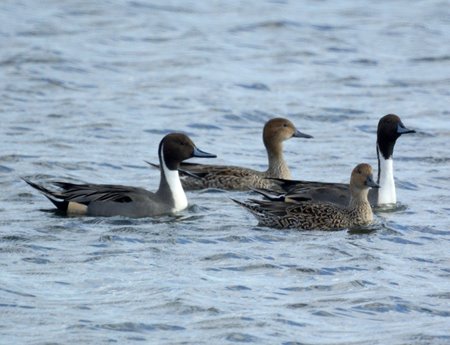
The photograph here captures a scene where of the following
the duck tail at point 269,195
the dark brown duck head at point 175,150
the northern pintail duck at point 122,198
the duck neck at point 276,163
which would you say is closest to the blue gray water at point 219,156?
the northern pintail duck at point 122,198

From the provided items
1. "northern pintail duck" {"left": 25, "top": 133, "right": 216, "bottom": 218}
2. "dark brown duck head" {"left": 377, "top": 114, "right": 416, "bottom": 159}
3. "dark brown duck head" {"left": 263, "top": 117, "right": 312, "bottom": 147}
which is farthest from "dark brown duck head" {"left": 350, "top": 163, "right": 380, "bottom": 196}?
"dark brown duck head" {"left": 263, "top": 117, "right": 312, "bottom": 147}

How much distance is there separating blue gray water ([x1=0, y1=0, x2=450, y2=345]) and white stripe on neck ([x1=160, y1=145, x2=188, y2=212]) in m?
0.15

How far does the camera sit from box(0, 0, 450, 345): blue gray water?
10867 millimetres

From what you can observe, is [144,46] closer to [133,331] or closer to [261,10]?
[261,10]

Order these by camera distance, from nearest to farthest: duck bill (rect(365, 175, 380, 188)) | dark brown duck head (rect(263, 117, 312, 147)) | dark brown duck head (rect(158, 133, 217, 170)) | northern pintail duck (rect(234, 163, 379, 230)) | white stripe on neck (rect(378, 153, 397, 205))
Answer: northern pintail duck (rect(234, 163, 379, 230)), duck bill (rect(365, 175, 380, 188)), dark brown duck head (rect(158, 133, 217, 170)), white stripe on neck (rect(378, 153, 397, 205)), dark brown duck head (rect(263, 117, 312, 147))

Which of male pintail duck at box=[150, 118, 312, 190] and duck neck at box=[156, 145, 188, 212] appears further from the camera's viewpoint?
male pintail duck at box=[150, 118, 312, 190]

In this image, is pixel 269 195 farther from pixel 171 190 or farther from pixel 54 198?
pixel 54 198

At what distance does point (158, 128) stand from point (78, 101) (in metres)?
1.83

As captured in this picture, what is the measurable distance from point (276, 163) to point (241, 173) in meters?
0.65

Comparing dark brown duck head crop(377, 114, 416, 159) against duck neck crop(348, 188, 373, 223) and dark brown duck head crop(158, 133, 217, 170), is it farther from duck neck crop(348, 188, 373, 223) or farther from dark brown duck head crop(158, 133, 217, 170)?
dark brown duck head crop(158, 133, 217, 170)

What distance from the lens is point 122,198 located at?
1426 cm

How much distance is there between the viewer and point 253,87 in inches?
864

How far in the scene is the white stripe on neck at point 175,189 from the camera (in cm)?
1466

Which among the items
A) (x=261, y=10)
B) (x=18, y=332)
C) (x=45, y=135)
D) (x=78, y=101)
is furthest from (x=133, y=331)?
(x=261, y=10)
